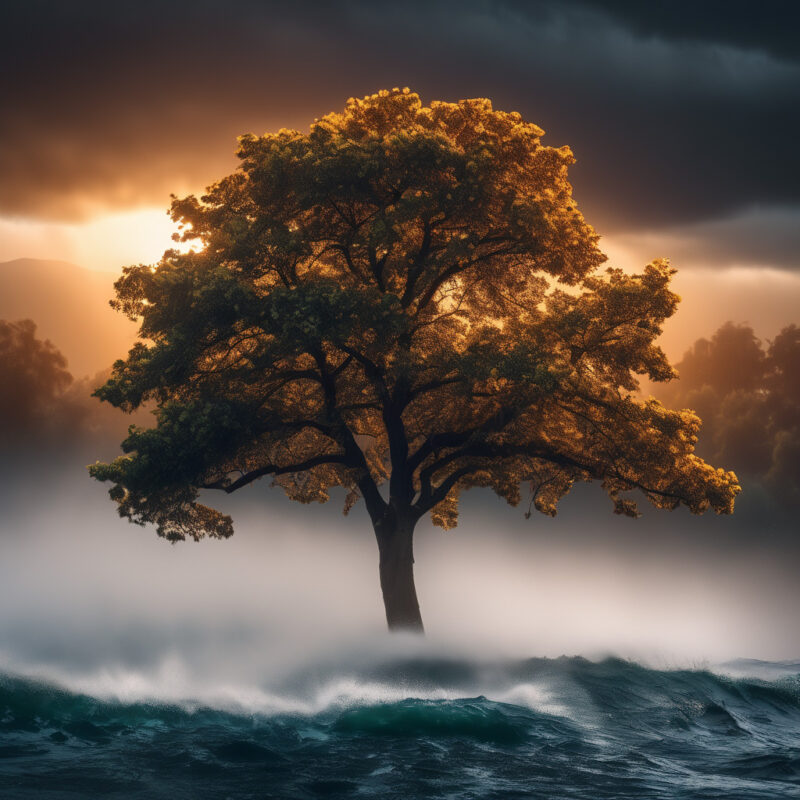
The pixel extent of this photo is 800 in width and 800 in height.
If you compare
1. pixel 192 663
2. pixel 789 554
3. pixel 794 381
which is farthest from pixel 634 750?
pixel 794 381

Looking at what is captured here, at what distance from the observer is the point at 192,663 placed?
22.3 m

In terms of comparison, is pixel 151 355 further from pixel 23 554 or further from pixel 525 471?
pixel 23 554

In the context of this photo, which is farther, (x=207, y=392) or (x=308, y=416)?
(x=308, y=416)

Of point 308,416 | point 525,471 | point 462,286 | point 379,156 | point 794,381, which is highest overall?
point 794,381

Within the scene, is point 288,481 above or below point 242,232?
below

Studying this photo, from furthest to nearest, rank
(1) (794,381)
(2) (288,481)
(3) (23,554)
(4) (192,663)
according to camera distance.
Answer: (1) (794,381), (3) (23,554), (2) (288,481), (4) (192,663)

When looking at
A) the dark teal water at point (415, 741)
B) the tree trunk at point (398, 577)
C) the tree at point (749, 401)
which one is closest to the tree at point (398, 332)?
the tree trunk at point (398, 577)

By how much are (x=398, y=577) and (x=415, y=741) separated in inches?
422

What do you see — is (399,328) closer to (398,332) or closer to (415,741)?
(398,332)

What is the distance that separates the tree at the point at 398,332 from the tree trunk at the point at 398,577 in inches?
2.3

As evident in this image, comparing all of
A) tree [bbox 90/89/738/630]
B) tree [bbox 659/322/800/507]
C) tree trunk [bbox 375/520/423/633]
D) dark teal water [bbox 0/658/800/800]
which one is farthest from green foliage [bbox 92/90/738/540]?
tree [bbox 659/322/800/507]

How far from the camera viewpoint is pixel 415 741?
51.1 ft

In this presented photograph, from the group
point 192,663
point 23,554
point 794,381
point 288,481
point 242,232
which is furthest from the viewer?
point 794,381

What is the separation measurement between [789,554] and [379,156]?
74.5m
